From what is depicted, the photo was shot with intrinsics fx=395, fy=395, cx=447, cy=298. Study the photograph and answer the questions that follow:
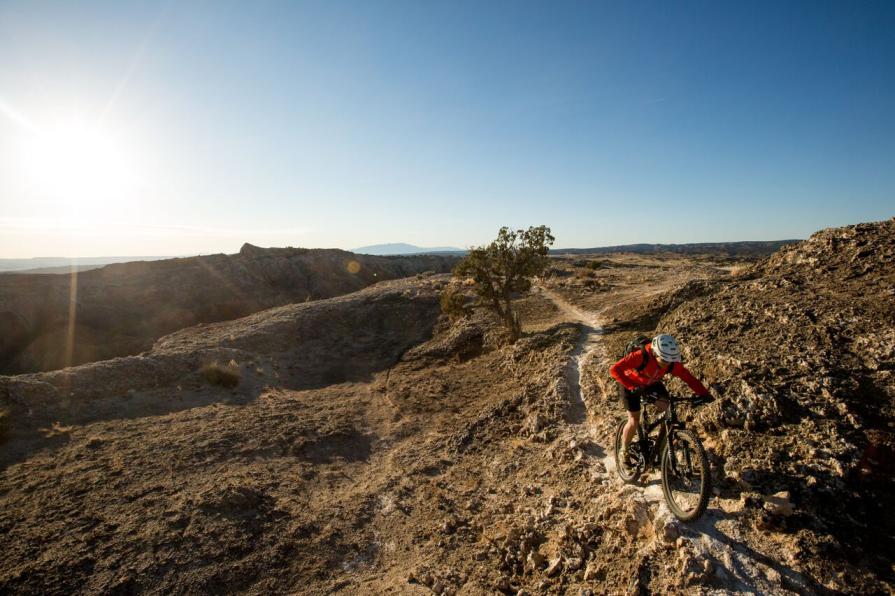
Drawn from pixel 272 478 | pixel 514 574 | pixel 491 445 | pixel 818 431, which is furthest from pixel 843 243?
pixel 272 478

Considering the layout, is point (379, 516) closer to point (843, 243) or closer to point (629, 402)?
point (629, 402)

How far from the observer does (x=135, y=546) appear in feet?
25.2

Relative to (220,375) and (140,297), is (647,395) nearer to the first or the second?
(220,375)

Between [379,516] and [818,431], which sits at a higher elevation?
[818,431]

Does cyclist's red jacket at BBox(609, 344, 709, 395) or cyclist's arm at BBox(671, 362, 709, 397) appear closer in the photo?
cyclist's arm at BBox(671, 362, 709, 397)

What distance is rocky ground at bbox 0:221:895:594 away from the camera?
5496 millimetres

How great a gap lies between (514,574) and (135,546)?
23.8 feet

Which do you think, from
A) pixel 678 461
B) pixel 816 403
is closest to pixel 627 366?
pixel 678 461

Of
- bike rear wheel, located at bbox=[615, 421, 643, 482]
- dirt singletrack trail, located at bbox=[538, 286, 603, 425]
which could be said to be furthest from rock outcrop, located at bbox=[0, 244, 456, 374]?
bike rear wheel, located at bbox=[615, 421, 643, 482]

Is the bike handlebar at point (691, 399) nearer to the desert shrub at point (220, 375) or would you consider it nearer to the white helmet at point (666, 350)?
the white helmet at point (666, 350)

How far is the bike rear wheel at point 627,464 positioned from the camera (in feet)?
22.5

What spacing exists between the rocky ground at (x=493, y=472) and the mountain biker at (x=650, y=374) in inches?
60.9

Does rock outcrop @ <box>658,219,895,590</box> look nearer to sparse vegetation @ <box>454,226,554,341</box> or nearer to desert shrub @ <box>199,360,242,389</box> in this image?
sparse vegetation @ <box>454,226,554,341</box>

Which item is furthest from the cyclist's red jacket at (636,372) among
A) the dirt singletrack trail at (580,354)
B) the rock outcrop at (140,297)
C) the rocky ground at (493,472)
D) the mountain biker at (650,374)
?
the rock outcrop at (140,297)
